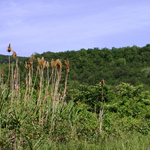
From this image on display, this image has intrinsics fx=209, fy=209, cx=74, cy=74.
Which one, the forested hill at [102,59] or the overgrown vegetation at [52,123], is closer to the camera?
the overgrown vegetation at [52,123]

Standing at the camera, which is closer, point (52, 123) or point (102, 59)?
point (52, 123)

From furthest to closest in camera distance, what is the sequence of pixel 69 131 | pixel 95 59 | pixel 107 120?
pixel 95 59, pixel 107 120, pixel 69 131

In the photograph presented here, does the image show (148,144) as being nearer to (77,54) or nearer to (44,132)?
(44,132)

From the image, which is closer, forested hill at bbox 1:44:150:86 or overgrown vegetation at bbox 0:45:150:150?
overgrown vegetation at bbox 0:45:150:150

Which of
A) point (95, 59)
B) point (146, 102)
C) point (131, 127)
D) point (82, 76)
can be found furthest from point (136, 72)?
point (131, 127)

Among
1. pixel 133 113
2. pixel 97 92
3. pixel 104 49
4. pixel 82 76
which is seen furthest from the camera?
pixel 104 49

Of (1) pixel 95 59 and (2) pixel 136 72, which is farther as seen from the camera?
(1) pixel 95 59

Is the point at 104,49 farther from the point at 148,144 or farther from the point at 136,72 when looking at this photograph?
the point at 148,144

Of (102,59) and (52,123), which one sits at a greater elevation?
(102,59)

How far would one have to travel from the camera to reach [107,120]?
186 inches

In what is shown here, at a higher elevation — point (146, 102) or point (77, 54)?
point (77, 54)

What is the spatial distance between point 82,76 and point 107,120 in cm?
5567

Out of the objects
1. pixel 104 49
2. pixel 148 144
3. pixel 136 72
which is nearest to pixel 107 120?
pixel 148 144

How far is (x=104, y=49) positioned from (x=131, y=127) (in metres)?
82.3
